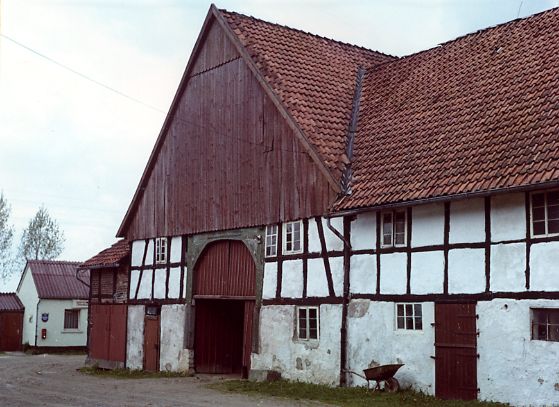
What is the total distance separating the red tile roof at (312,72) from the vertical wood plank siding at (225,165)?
0.53 metres

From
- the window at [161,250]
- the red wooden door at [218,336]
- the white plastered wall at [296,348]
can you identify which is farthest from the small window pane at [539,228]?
the window at [161,250]

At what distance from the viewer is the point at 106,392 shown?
62.2 ft

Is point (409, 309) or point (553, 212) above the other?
point (553, 212)

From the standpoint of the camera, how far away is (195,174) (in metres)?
24.3

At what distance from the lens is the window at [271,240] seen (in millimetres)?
20844

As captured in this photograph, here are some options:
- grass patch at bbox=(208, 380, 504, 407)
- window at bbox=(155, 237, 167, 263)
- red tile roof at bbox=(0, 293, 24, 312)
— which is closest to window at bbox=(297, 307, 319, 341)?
grass patch at bbox=(208, 380, 504, 407)

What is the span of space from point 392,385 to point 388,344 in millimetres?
941

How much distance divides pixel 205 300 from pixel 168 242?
2615 mm

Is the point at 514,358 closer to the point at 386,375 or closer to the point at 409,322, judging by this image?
the point at 409,322

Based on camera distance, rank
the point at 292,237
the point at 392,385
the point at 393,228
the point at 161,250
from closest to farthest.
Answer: the point at 392,385 → the point at 393,228 → the point at 292,237 → the point at 161,250

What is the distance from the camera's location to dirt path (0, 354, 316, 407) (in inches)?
643

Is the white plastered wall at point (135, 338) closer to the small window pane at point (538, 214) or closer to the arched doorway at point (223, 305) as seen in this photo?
the arched doorway at point (223, 305)

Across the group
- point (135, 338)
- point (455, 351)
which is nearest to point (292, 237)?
point (455, 351)

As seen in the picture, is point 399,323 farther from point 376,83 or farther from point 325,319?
point 376,83
